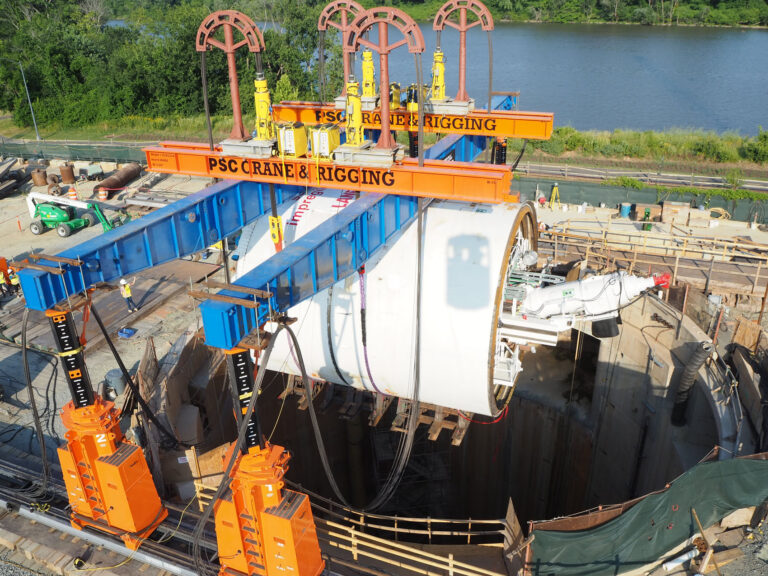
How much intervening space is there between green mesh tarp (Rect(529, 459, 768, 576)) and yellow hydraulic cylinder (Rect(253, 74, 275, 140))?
985 centimetres

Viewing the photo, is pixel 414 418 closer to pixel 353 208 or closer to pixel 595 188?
pixel 353 208

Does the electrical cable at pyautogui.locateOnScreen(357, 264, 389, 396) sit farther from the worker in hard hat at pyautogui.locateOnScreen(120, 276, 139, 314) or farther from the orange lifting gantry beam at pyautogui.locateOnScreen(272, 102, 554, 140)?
the worker in hard hat at pyautogui.locateOnScreen(120, 276, 139, 314)

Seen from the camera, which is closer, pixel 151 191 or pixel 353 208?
pixel 353 208

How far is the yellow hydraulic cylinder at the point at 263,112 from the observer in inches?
521

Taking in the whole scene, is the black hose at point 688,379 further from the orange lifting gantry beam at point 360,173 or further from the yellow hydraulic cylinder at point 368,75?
the yellow hydraulic cylinder at point 368,75

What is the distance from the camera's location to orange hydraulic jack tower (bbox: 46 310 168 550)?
505 inches

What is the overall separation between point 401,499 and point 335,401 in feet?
28.4

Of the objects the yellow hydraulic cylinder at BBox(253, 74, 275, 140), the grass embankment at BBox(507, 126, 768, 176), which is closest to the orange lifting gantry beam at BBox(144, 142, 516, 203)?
the yellow hydraulic cylinder at BBox(253, 74, 275, 140)

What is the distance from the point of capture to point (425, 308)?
Result: 13586 millimetres

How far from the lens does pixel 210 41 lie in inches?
531

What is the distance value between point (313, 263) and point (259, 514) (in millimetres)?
4664

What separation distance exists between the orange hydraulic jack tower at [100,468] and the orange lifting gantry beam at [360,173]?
187 inches

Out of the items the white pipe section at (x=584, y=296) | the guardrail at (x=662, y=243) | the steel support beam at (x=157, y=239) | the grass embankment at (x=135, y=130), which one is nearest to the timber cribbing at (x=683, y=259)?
the guardrail at (x=662, y=243)

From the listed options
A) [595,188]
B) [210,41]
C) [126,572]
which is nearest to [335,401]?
[126,572]
